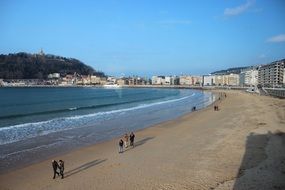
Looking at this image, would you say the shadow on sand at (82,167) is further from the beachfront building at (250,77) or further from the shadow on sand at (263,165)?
the beachfront building at (250,77)

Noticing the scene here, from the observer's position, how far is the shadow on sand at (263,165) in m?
12.6

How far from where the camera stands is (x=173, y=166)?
52.0ft

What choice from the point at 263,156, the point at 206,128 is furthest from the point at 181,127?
the point at 263,156

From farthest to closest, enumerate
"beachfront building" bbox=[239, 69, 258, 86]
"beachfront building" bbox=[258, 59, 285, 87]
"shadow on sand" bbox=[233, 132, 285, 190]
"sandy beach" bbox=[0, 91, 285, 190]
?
1. "beachfront building" bbox=[239, 69, 258, 86]
2. "beachfront building" bbox=[258, 59, 285, 87]
3. "sandy beach" bbox=[0, 91, 285, 190]
4. "shadow on sand" bbox=[233, 132, 285, 190]

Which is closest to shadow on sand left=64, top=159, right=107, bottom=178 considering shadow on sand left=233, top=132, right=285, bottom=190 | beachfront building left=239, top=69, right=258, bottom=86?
shadow on sand left=233, top=132, right=285, bottom=190

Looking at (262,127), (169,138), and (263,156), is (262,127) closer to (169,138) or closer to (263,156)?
(169,138)

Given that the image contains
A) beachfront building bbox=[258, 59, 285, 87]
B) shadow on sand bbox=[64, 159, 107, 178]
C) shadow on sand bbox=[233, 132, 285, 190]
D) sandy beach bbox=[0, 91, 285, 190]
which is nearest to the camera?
shadow on sand bbox=[233, 132, 285, 190]

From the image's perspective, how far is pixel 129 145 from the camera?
21.2 metres

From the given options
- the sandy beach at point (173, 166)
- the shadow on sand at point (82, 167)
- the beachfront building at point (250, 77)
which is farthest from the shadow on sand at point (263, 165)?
the beachfront building at point (250, 77)

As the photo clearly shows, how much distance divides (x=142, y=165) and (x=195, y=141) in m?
6.83

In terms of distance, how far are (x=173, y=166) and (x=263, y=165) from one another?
3795 mm

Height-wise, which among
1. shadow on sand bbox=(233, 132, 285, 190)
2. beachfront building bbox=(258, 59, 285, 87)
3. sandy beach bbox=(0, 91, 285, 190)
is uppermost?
beachfront building bbox=(258, 59, 285, 87)

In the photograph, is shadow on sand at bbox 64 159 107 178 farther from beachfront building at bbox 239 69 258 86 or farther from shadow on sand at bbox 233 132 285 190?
beachfront building at bbox 239 69 258 86

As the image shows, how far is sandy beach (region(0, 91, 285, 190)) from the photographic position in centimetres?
1330
